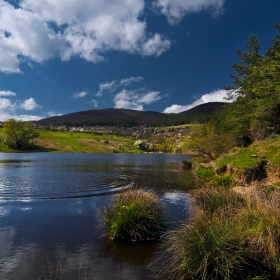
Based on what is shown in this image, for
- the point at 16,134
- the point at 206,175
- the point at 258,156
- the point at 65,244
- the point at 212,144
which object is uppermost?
the point at 16,134

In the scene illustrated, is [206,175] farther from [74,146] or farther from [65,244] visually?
[74,146]

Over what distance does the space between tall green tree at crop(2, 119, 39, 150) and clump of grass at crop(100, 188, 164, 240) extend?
118 m

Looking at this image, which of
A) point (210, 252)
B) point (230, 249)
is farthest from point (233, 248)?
point (210, 252)

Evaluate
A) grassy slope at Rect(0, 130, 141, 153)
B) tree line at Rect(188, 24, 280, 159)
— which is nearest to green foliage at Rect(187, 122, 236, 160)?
tree line at Rect(188, 24, 280, 159)

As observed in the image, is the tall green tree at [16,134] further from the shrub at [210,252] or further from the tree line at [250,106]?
the shrub at [210,252]

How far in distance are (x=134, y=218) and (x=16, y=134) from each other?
4777 inches

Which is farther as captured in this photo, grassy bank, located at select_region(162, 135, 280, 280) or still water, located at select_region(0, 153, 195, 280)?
still water, located at select_region(0, 153, 195, 280)

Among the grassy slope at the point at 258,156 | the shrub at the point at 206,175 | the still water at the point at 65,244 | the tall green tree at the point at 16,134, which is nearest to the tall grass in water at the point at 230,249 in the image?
the still water at the point at 65,244

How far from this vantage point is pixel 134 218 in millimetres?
11672

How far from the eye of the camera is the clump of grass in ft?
37.6

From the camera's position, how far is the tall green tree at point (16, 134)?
117250 millimetres

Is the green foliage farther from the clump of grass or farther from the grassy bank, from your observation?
the grassy bank

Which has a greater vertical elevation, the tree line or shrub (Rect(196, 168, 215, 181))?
the tree line

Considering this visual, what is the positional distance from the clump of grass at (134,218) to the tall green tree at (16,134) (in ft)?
388
